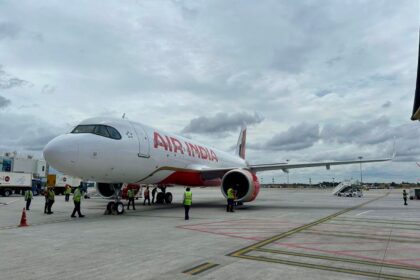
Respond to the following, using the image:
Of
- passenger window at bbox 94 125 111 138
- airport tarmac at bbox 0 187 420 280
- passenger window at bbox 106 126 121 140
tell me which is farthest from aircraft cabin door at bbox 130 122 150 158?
airport tarmac at bbox 0 187 420 280

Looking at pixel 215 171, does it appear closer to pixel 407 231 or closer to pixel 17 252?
pixel 407 231

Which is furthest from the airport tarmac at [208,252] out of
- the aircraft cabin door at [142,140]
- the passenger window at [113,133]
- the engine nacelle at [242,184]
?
the engine nacelle at [242,184]

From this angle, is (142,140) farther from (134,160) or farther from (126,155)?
(126,155)

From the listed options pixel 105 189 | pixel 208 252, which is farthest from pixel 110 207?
pixel 208 252

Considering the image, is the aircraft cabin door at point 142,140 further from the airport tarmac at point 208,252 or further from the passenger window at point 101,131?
the airport tarmac at point 208,252

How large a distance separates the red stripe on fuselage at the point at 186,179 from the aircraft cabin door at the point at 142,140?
10.9 feet

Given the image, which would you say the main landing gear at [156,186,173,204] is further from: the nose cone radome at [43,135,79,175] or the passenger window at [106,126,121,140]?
the nose cone radome at [43,135,79,175]

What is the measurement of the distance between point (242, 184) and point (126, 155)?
25.0 feet

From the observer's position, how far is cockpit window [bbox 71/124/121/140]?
14.0 metres

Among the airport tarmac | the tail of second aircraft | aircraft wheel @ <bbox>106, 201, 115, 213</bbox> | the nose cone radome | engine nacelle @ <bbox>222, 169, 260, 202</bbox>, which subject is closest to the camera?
the airport tarmac

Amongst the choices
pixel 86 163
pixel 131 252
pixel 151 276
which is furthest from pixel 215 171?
pixel 151 276

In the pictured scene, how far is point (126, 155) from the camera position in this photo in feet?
48.6

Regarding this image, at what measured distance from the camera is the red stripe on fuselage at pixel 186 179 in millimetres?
19544

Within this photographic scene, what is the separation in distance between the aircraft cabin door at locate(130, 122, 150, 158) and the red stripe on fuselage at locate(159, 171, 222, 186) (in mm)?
3308
